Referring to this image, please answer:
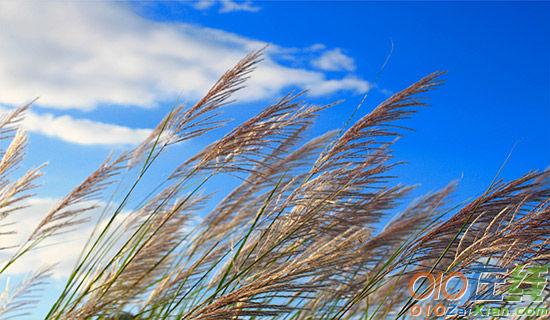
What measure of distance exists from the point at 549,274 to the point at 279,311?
108cm

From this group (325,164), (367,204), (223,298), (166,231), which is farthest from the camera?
(166,231)

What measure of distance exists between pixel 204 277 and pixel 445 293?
44.1 inches

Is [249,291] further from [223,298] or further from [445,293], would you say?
[445,293]

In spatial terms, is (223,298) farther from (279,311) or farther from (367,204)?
(367,204)

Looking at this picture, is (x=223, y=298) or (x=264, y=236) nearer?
(x=223, y=298)

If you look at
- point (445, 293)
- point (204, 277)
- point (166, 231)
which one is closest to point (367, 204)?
point (445, 293)

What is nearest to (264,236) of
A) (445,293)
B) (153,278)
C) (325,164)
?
(325,164)

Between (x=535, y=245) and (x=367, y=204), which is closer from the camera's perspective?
(x=535, y=245)

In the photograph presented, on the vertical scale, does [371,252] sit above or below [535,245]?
above

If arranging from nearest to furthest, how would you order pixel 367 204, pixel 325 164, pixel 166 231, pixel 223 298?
pixel 223 298, pixel 325 164, pixel 367 204, pixel 166 231

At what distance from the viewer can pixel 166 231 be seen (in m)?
3.69

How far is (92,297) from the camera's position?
3.09m

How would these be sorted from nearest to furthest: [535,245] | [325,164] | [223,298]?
[223,298] → [535,245] → [325,164]

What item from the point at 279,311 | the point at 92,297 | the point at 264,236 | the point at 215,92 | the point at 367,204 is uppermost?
the point at 215,92
